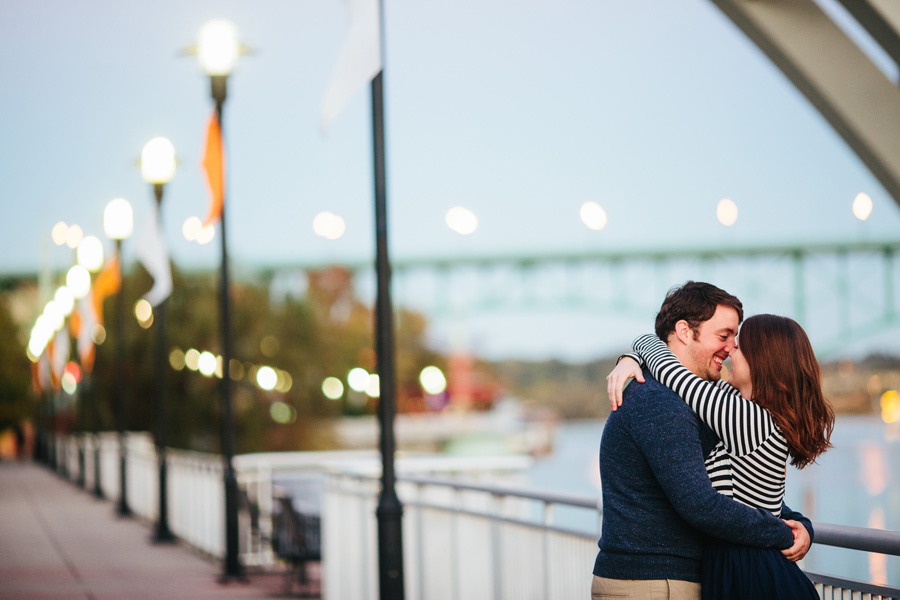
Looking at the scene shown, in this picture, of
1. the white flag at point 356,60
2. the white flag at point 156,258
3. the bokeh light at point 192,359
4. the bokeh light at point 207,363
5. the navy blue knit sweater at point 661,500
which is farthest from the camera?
the bokeh light at point 192,359

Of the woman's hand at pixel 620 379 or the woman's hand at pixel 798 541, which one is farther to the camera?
the woman's hand at pixel 620 379

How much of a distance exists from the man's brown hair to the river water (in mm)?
15633

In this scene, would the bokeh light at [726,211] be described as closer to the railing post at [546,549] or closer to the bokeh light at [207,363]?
the railing post at [546,549]

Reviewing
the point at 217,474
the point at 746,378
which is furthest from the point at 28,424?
the point at 746,378

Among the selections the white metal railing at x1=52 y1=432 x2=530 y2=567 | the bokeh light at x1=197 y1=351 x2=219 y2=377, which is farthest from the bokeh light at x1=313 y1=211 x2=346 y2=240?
the white metal railing at x1=52 y1=432 x2=530 y2=567

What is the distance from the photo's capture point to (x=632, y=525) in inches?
121

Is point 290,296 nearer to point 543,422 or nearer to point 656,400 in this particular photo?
point 543,422

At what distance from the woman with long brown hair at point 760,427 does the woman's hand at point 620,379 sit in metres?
0.07

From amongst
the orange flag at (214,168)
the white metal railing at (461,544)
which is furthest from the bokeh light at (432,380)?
the white metal railing at (461,544)

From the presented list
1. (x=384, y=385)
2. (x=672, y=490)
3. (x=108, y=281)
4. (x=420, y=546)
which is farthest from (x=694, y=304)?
(x=108, y=281)

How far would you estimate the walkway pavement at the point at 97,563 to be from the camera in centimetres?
968

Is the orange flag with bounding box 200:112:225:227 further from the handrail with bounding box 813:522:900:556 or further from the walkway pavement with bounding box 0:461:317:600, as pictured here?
the handrail with bounding box 813:522:900:556

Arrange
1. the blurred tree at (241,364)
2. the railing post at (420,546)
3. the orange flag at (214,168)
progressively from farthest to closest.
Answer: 1. the blurred tree at (241,364)
2. the orange flag at (214,168)
3. the railing post at (420,546)

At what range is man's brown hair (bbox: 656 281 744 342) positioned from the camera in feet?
10.1
